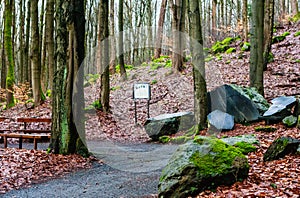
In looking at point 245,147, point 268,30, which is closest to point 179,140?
point 245,147

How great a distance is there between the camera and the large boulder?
4367mm

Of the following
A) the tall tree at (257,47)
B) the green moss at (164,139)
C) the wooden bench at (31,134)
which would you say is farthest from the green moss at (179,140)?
the wooden bench at (31,134)

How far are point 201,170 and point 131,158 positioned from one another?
380cm

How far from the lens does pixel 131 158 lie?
26.1 feet

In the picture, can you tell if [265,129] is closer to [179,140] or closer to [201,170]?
[179,140]

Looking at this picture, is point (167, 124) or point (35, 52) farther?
point (35, 52)

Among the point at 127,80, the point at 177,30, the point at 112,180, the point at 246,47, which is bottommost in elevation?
the point at 112,180

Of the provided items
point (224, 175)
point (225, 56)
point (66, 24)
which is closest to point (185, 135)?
point (66, 24)

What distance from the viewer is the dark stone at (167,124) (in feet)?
36.7

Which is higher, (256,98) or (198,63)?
(198,63)

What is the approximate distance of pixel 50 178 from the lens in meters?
6.12

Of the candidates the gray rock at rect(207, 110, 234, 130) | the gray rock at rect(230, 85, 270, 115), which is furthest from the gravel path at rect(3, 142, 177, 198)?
the gray rock at rect(230, 85, 270, 115)

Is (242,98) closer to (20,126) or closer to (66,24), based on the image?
(66,24)

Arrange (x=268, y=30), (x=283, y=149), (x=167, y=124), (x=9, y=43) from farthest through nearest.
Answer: (x=9, y=43)
(x=268, y=30)
(x=167, y=124)
(x=283, y=149)
